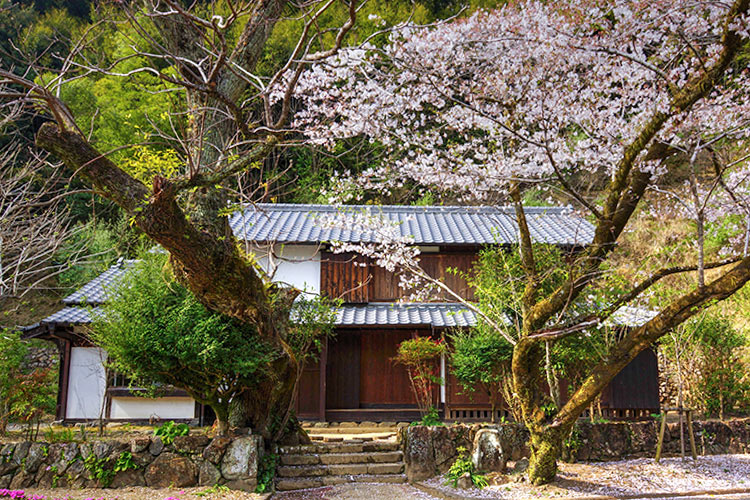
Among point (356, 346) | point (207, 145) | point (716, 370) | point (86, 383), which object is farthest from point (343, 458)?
point (716, 370)

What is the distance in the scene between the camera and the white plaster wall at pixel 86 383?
1223 centimetres

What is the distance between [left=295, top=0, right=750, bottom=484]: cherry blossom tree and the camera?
20.2 feet

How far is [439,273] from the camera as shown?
13.9 meters

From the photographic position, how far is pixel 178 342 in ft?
23.5

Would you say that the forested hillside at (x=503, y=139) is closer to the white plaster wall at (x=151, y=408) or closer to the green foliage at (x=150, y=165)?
the green foliage at (x=150, y=165)

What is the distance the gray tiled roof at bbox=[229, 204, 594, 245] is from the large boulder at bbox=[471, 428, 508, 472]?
19.0 feet

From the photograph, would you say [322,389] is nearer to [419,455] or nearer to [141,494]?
[419,455]

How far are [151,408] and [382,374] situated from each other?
507cm

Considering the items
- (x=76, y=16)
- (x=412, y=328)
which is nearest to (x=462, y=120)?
(x=412, y=328)

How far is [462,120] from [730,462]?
21.6ft

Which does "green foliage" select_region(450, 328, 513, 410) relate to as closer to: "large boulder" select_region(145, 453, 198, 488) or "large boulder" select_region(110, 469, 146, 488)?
"large boulder" select_region(145, 453, 198, 488)

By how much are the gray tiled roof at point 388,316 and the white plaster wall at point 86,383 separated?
862 millimetres

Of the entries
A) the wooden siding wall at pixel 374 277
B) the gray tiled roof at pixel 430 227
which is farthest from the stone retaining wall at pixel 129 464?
the gray tiled roof at pixel 430 227

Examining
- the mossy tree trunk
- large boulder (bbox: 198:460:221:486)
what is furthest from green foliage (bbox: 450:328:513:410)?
large boulder (bbox: 198:460:221:486)
